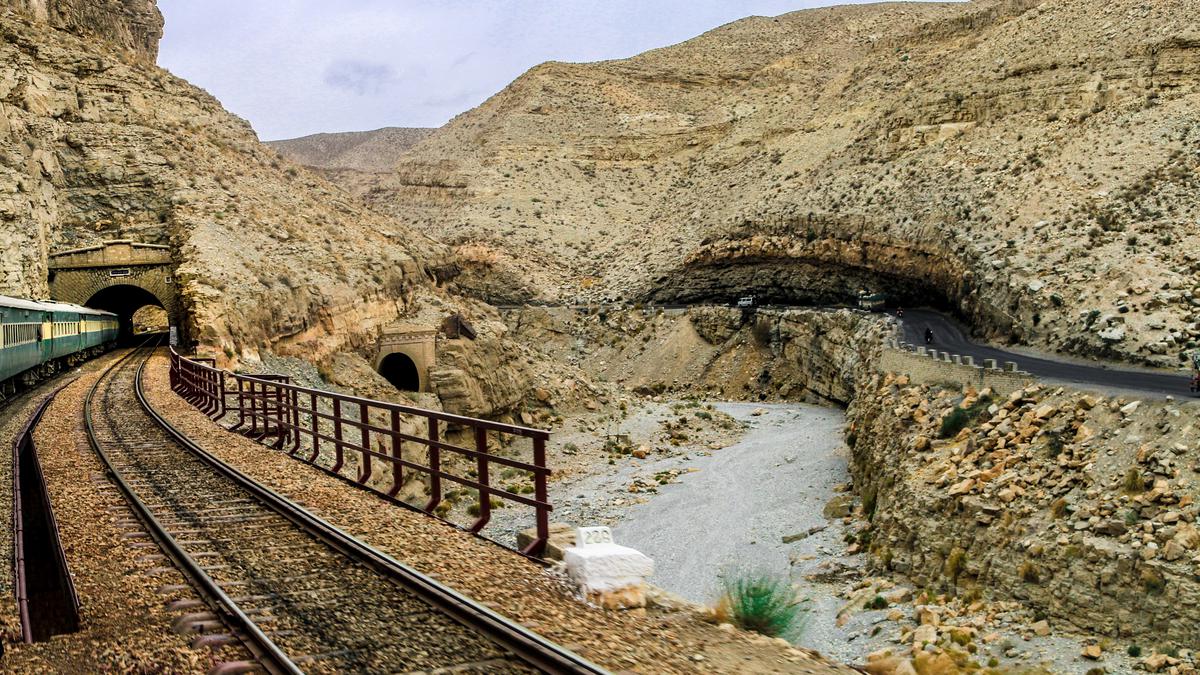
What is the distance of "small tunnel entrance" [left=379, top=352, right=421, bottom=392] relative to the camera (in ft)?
134

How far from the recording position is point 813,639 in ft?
54.0

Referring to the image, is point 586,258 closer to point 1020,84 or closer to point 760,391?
point 760,391

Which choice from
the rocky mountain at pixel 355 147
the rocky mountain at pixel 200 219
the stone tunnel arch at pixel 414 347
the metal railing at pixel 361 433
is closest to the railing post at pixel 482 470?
the metal railing at pixel 361 433

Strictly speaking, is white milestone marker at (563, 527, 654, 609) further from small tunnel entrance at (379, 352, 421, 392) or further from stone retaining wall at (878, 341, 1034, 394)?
small tunnel entrance at (379, 352, 421, 392)

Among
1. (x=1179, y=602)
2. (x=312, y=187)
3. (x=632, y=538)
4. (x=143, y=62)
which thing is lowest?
(x=632, y=538)

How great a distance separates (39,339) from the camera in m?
24.3

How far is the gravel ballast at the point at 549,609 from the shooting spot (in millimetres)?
6375

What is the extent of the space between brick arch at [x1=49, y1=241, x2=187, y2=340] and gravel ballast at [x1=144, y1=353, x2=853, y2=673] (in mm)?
28872

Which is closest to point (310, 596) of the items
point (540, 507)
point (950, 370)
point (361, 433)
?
point (540, 507)

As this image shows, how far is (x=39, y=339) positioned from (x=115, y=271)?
1326 centimetres

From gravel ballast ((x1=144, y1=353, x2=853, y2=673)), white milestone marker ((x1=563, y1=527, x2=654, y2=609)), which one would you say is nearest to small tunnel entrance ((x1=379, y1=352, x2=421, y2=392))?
gravel ballast ((x1=144, y1=353, x2=853, y2=673))

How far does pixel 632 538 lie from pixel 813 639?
8994 millimetres

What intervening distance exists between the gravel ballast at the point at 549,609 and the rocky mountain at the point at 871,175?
73.6ft

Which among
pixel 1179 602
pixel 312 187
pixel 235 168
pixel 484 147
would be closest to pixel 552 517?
pixel 1179 602
